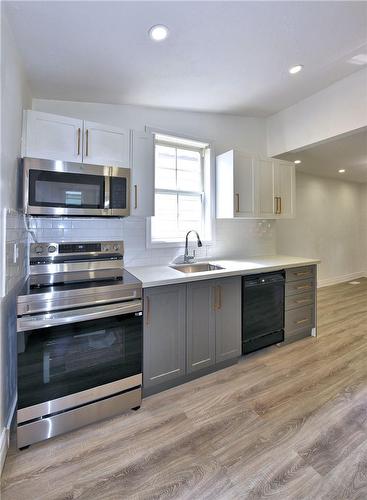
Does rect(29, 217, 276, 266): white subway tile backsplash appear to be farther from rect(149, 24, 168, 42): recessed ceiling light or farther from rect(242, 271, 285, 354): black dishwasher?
rect(149, 24, 168, 42): recessed ceiling light

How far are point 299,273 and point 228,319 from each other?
3.71ft

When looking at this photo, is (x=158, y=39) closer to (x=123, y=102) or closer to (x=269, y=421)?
(x=123, y=102)

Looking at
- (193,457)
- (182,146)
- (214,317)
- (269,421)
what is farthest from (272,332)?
(182,146)

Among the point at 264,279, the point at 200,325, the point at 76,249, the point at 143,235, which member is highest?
the point at 143,235

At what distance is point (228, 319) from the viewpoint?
2.31 meters

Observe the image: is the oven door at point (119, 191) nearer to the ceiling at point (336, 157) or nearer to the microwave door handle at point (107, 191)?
the microwave door handle at point (107, 191)

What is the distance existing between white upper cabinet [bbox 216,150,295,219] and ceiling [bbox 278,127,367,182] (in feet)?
1.75

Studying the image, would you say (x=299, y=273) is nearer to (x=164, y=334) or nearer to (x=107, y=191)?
(x=164, y=334)

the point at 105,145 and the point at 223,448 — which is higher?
the point at 105,145

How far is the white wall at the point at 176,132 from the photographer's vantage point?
90.5 inches

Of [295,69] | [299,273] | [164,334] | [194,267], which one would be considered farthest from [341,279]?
[164,334]

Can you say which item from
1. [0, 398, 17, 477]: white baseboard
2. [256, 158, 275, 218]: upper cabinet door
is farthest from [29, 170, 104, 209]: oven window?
[256, 158, 275, 218]: upper cabinet door

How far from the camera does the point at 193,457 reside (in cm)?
143

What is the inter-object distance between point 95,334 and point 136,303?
0.34m
